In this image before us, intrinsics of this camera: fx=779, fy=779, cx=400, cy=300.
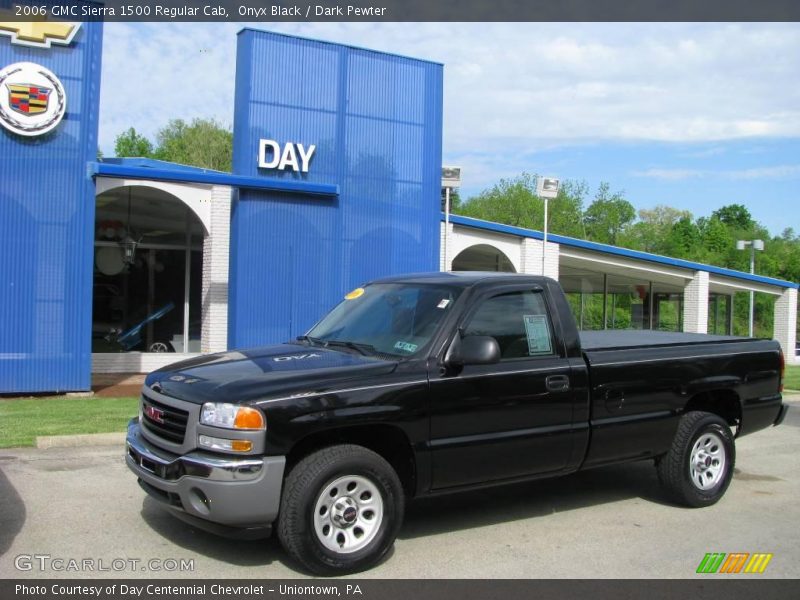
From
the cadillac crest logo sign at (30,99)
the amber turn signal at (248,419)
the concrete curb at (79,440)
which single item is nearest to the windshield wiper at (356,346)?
the amber turn signal at (248,419)

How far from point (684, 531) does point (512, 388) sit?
1876 mm

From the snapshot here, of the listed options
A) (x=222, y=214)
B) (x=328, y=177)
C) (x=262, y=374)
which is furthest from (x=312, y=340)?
(x=328, y=177)

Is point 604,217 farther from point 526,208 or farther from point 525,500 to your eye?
point 525,500

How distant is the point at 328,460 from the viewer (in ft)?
15.7

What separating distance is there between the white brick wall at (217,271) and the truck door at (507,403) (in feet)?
31.6

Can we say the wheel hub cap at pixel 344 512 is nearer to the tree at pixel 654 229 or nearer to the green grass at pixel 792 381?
the green grass at pixel 792 381

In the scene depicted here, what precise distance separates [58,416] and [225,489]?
6.89 m

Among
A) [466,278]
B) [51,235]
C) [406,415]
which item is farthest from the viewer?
[51,235]

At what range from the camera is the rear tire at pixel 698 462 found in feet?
21.6

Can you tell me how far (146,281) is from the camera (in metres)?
18.0

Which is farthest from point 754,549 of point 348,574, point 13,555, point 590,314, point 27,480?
point 590,314

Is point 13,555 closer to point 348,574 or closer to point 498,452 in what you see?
point 348,574

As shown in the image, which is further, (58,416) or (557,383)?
(58,416)

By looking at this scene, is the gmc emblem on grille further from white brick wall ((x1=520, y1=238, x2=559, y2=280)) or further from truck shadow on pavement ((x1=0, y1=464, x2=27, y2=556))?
white brick wall ((x1=520, y1=238, x2=559, y2=280))
